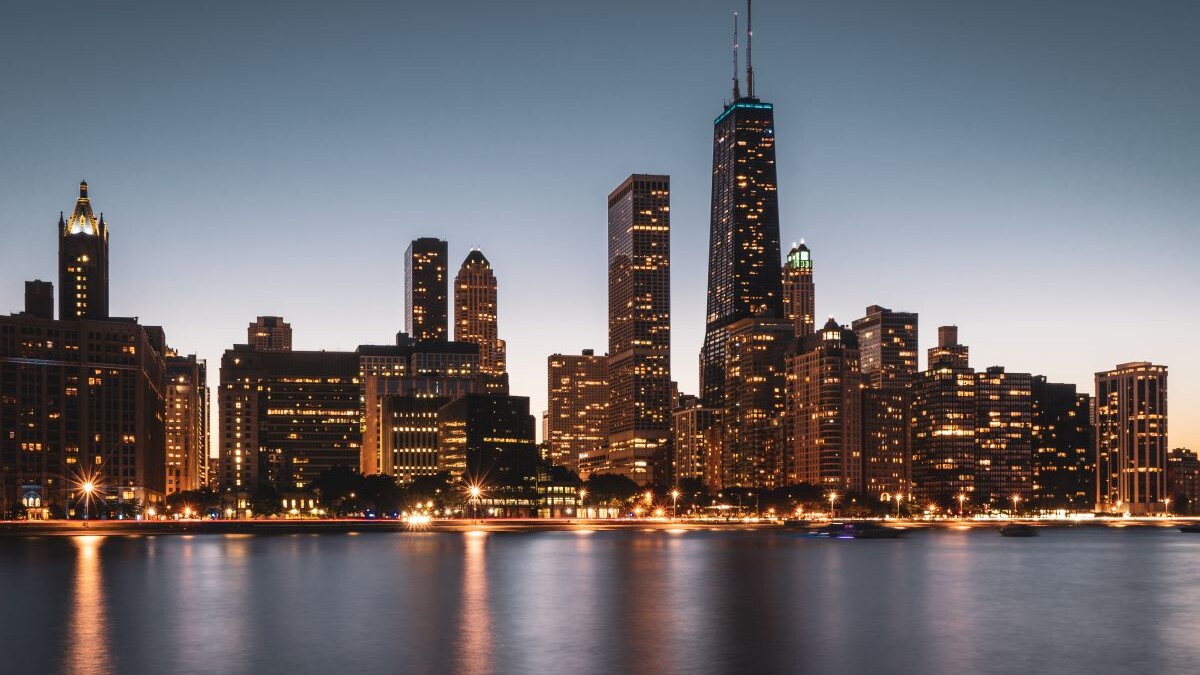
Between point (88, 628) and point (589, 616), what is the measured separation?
3295cm

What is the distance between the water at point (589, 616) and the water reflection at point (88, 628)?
7.3 inches

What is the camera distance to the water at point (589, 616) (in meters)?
67.2

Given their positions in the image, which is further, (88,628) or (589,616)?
(589,616)

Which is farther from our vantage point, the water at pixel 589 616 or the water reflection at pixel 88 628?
the water at pixel 589 616

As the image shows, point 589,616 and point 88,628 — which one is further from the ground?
point 88,628

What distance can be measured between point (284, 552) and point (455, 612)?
89871 mm

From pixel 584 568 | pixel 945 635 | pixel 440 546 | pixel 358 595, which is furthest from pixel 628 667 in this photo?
pixel 440 546

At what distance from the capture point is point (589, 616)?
87.8 metres

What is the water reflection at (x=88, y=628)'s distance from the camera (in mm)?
64944

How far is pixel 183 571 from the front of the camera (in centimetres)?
13262

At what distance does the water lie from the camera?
221 ft

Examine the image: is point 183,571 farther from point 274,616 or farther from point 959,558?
point 959,558

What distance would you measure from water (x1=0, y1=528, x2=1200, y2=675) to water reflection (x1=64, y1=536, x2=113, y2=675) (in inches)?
7.3

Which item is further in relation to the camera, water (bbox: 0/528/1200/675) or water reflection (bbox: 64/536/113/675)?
water (bbox: 0/528/1200/675)
